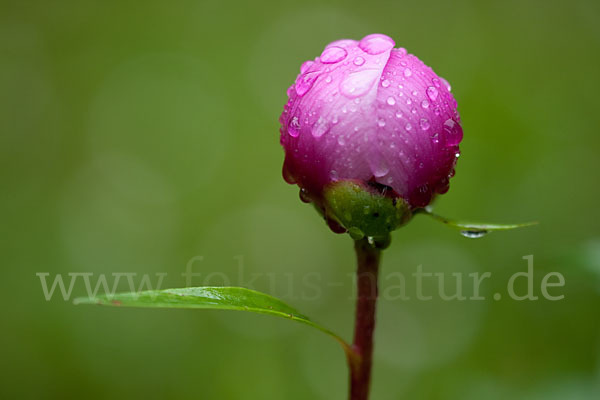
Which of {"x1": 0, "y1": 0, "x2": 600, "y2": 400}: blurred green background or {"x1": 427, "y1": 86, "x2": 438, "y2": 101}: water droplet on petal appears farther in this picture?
{"x1": 0, "y1": 0, "x2": 600, "y2": 400}: blurred green background

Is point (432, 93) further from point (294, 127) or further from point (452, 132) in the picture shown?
point (294, 127)

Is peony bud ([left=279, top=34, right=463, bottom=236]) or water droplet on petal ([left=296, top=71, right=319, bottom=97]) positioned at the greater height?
water droplet on petal ([left=296, top=71, right=319, bottom=97])

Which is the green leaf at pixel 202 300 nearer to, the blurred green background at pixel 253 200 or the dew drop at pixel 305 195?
the dew drop at pixel 305 195

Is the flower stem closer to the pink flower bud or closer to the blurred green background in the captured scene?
the pink flower bud

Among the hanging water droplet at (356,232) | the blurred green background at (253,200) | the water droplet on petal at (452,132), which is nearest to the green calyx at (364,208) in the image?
the hanging water droplet at (356,232)

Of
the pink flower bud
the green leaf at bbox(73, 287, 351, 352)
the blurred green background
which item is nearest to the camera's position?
the green leaf at bbox(73, 287, 351, 352)

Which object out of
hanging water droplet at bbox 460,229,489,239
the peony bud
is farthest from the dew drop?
hanging water droplet at bbox 460,229,489,239
